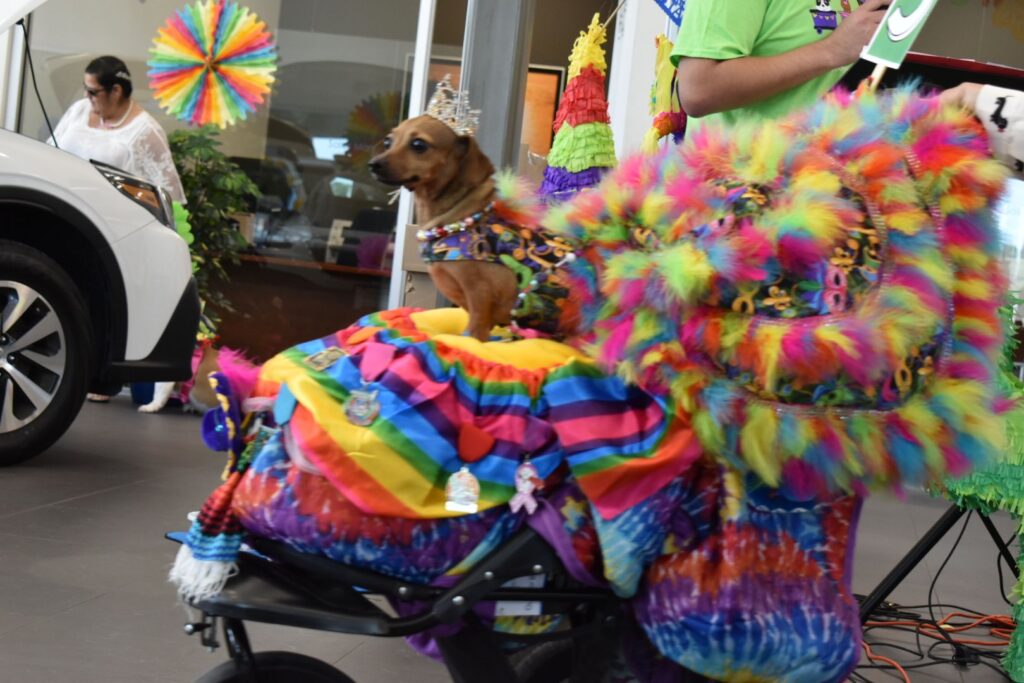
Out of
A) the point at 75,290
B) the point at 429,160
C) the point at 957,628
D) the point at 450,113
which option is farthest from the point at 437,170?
the point at 75,290

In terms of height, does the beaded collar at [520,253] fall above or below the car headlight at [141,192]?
above

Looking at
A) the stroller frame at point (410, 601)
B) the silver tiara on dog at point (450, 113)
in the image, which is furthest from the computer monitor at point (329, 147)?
the stroller frame at point (410, 601)

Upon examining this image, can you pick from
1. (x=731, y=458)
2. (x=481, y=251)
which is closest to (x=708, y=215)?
(x=731, y=458)

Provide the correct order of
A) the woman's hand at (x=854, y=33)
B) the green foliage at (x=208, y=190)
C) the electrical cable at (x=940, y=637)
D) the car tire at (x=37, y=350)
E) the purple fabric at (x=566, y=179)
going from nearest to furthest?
the woman's hand at (x=854, y=33)
the electrical cable at (x=940, y=637)
the purple fabric at (x=566, y=179)
the car tire at (x=37, y=350)
the green foliage at (x=208, y=190)

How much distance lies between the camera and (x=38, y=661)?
2771 mm

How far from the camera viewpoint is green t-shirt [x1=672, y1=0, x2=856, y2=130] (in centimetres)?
196

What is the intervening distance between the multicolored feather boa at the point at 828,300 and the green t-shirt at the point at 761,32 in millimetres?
342

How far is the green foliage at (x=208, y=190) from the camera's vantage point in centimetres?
806

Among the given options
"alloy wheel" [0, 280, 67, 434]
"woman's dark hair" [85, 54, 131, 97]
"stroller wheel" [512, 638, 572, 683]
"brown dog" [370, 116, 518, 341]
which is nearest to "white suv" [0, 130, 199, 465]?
"alloy wheel" [0, 280, 67, 434]

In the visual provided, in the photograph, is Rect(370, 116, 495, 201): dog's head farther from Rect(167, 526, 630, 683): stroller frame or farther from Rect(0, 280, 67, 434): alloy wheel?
Rect(0, 280, 67, 434): alloy wheel

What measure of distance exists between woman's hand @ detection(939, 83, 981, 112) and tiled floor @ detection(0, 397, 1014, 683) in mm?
565

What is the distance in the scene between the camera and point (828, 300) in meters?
1.53

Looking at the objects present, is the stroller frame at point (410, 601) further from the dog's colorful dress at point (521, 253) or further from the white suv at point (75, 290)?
the white suv at point (75, 290)

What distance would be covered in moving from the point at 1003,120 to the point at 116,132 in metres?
6.19
